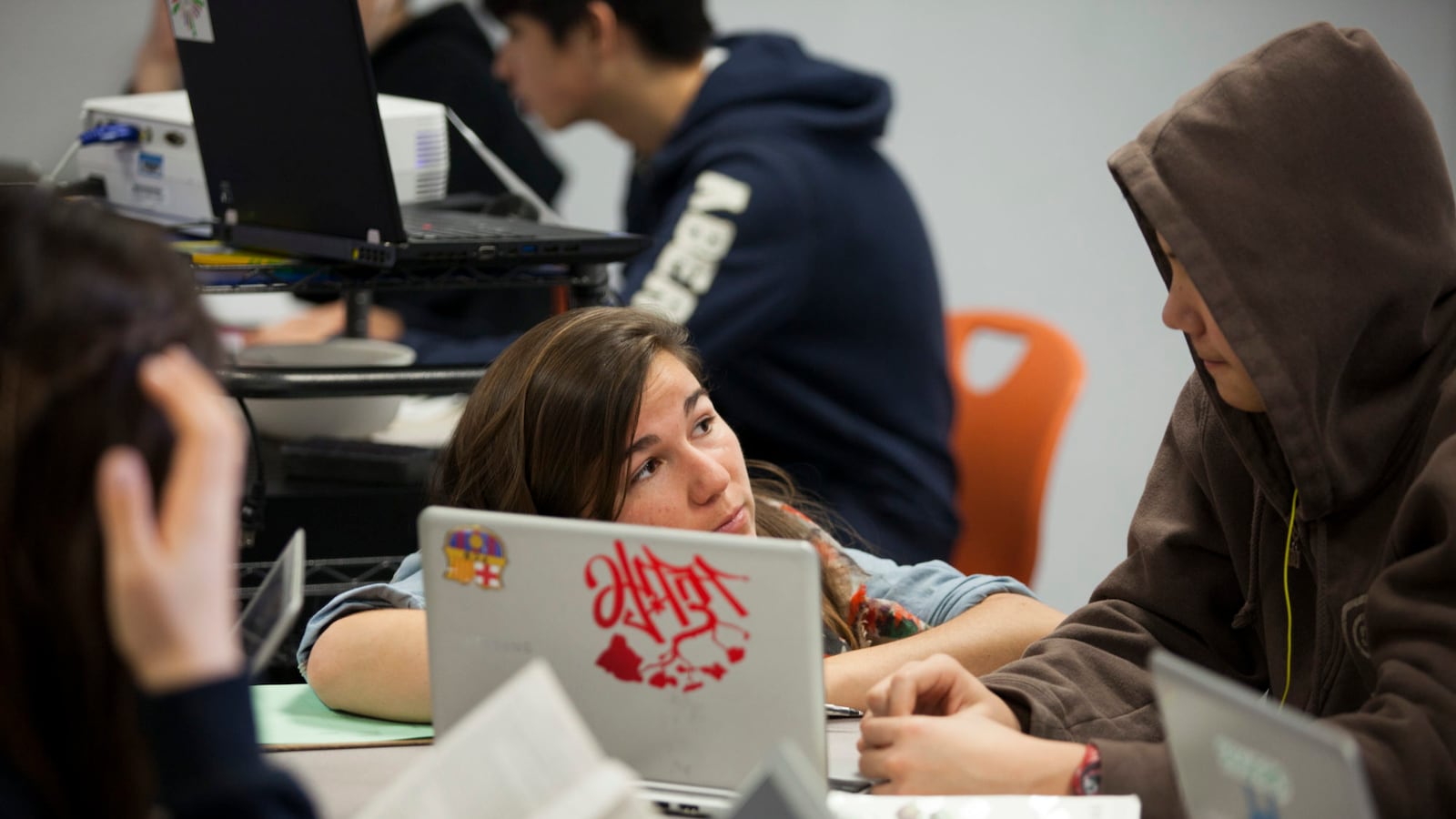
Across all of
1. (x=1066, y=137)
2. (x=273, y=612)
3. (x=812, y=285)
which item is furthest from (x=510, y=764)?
(x=1066, y=137)

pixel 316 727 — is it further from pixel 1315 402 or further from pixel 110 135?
pixel 110 135

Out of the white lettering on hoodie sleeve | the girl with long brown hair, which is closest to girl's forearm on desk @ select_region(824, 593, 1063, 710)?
the girl with long brown hair

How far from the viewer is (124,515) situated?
0.68m

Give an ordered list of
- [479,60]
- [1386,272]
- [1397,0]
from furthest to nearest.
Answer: [1397,0] < [479,60] < [1386,272]

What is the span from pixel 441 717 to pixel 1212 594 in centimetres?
66

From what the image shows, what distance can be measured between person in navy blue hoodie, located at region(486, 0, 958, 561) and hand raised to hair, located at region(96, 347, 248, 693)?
148 centimetres

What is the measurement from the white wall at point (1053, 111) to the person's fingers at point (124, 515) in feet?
10.4

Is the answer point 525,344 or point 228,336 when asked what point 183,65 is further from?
point 228,336

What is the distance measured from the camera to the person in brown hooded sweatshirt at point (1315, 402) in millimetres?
992

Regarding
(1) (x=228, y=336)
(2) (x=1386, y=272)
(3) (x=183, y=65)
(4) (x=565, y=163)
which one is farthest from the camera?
(4) (x=565, y=163)

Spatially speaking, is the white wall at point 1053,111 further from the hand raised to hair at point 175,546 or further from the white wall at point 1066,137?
the hand raised to hair at point 175,546

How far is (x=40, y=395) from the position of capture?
2.33 feet

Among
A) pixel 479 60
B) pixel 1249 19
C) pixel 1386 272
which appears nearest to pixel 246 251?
pixel 1386 272

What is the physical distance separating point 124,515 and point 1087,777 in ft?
2.15
